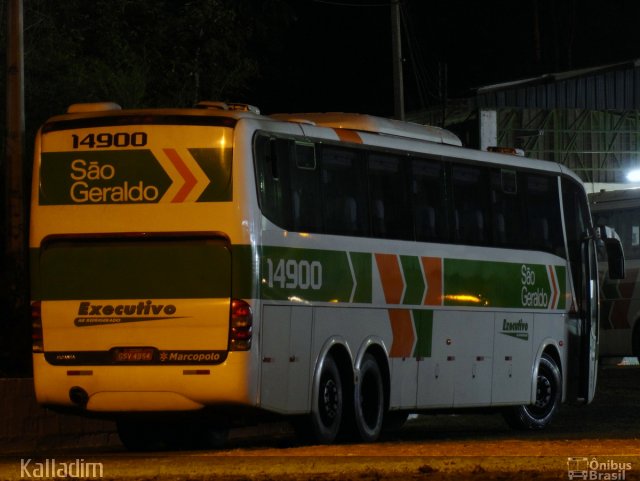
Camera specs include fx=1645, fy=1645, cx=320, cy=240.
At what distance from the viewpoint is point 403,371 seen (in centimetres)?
1816

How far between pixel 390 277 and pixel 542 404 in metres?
4.60

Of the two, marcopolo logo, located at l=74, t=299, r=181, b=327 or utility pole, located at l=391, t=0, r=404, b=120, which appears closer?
marcopolo logo, located at l=74, t=299, r=181, b=327

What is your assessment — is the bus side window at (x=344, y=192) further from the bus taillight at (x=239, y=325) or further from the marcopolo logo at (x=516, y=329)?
the marcopolo logo at (x=516, y=329)

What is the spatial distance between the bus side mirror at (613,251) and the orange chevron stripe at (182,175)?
839cm

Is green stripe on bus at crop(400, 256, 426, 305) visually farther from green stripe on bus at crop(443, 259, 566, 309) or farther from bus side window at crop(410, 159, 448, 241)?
green stripe on bus at crop(443, 259, 566, 309)

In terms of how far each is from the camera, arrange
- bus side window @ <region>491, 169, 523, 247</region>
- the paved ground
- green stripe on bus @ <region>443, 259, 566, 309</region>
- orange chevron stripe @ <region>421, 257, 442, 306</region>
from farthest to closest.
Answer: bus side window @ <region>491, 169, 523, 247</region>, green stripe on bus @ <region>443, 259, 566, 309</region>, orange chevron stripe @ <region>421, 257, 442, 306</region>, the paved ground

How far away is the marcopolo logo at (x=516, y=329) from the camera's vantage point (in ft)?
66.6

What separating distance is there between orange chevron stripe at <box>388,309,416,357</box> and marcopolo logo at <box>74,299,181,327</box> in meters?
3.38

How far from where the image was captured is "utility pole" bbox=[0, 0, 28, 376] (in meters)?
20.3

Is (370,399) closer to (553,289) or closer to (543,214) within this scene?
(553,289)

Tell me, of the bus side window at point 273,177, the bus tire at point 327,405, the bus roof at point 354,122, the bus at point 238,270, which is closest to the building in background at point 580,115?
the bus roof at point 354,122

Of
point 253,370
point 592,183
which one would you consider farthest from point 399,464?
point 592,183

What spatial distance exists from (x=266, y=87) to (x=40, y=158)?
181ft

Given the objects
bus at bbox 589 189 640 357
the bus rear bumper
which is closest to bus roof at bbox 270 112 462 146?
the bus rear bumper
